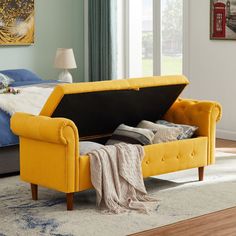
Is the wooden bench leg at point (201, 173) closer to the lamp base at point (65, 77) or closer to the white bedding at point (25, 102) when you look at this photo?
the white bedding at point (25, 102)

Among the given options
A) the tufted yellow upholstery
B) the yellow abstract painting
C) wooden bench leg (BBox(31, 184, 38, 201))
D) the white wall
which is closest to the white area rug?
wooden bench leg (BBox(31, 184, 38, 201))

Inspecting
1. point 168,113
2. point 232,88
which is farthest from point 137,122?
point 232,88

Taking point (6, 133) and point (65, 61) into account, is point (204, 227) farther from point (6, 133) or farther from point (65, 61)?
point (65, 61)

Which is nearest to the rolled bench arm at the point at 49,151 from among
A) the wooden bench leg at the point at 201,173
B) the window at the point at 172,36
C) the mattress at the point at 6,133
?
the mattress at the point at 6,133

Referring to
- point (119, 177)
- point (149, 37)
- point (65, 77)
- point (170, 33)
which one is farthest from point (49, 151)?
point (149, 37)

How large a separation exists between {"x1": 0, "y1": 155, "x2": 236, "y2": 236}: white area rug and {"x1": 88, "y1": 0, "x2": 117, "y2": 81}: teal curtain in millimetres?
3182

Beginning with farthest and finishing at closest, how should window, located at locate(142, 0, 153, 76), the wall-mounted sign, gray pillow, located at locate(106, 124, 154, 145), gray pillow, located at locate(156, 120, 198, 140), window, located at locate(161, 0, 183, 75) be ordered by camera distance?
window, located at locate(142, 0, 153, 76), window, located at locate(161, 0, 183, 75), the wall-mounted sign, gray pillow, located at locate(156, 120, 198, 140), gray pillow, located at locate(106, 124, 154, 145)

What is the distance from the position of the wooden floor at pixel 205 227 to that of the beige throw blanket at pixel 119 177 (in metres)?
0.39

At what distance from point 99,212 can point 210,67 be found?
11.5ft

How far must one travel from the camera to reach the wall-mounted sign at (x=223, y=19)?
7.37 meters

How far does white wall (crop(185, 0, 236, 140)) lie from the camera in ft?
24.6

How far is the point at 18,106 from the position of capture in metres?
5.86

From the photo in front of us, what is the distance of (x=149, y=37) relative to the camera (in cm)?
843

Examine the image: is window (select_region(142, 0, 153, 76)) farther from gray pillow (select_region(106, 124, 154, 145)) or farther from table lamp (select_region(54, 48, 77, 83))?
gray pillow (select_region(106, 124, 154, 145))
